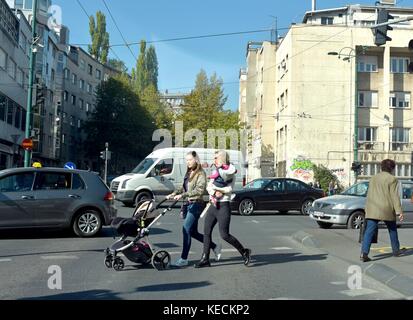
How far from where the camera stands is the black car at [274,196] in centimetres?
2172

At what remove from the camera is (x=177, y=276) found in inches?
317

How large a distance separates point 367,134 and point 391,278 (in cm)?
3660

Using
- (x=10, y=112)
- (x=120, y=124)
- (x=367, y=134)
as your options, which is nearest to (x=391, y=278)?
(x=10, y=112)

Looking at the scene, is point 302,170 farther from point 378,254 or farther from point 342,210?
point 378,254

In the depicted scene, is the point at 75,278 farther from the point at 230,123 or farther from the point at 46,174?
the point at 230,123

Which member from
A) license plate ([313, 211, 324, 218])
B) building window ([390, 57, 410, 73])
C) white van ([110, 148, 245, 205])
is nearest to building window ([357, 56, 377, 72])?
building window ([390, 57, 410, 73])

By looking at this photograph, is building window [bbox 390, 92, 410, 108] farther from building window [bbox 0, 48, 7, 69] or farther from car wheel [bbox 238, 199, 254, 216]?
building window [bbox 0, 48, 7, 69]

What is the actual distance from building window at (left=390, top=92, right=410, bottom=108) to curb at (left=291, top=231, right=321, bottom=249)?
109ft

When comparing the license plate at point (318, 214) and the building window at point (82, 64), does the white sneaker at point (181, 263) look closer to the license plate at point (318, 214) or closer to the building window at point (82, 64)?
the license plate at point (318, 214)

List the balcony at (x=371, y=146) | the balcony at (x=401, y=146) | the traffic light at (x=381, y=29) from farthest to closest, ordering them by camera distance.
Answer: the balcony at (x=401, y=146) < the balcony at (x=371, y=146) < the traffic light at (x=381, y=29)

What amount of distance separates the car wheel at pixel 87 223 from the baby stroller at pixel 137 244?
13.8 ft

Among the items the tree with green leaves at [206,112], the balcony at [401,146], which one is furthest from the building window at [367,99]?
the tree with green leaves at [206,112]

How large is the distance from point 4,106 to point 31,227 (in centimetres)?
2770
